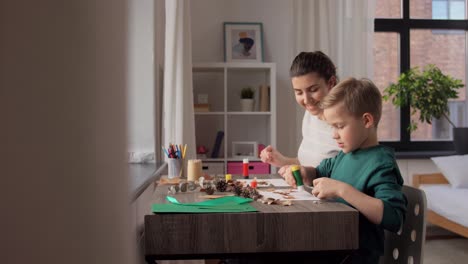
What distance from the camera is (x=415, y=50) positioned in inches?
192

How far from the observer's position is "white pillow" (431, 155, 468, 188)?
13.1 ft

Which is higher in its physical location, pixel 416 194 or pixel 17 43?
pixel 17 43

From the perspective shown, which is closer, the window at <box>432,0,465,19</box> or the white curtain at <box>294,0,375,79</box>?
the white curtain at <box>294,0,375,79</box>

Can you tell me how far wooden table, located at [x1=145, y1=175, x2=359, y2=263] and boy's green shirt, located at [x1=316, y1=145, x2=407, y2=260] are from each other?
84 mm

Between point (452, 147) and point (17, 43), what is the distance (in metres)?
5.12

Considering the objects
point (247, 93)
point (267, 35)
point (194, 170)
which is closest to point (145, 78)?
point (194, 170)

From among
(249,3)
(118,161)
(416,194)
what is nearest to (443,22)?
(249,3)

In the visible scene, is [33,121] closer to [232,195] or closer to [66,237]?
[66,237]

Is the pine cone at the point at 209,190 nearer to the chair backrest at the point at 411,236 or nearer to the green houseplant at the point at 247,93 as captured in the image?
the chair backrest at the point at 411,236

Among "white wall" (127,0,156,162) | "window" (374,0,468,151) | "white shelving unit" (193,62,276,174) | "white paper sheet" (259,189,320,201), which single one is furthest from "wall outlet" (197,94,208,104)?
"white paper sheet" (259,189,320,201)

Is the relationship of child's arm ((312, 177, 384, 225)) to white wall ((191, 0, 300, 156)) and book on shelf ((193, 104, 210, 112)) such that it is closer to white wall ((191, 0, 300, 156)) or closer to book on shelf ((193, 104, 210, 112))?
book on shelf ((193, 104, 210, 112))

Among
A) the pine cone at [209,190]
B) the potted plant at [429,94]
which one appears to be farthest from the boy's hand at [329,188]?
the potted plant at [429,94]

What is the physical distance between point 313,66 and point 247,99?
227 centimetres

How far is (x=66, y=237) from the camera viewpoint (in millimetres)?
238
